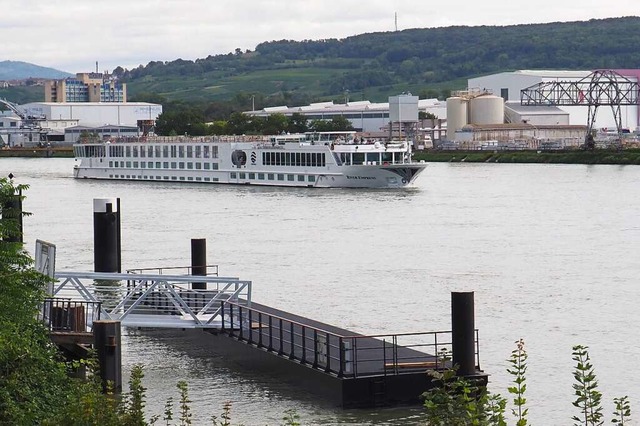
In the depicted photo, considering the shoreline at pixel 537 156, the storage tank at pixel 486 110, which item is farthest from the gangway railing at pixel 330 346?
the storage tank at pixel 486 110

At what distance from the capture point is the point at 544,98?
413 feet

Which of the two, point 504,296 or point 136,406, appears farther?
point 504,296

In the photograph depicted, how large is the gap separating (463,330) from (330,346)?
9.00 feet

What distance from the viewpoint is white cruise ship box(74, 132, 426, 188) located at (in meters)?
73.4

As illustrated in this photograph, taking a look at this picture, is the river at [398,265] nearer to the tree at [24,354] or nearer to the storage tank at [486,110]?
the tree at [24,354]

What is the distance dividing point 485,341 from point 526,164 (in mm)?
79788

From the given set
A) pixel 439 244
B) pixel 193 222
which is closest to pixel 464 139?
pixel 193 222

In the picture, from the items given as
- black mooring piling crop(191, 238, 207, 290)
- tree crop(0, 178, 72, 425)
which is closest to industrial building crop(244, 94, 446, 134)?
black mooring piling crop(191, 238, 207, 290)

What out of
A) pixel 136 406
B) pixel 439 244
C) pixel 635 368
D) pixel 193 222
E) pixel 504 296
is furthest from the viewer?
pixel 193 222

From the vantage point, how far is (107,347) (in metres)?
19.1

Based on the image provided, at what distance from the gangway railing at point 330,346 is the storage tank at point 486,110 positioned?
109 m

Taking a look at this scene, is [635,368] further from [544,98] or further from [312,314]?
[544,98]

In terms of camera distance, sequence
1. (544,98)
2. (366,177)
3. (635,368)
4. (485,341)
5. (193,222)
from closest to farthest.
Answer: (635,368)
(485,341)
(193,222)
(366,177)
(544,98)

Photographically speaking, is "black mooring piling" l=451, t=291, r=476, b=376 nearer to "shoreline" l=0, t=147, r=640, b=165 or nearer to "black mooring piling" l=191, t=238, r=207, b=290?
"black mooring piling" l=191, t=238, r=207, b=290
